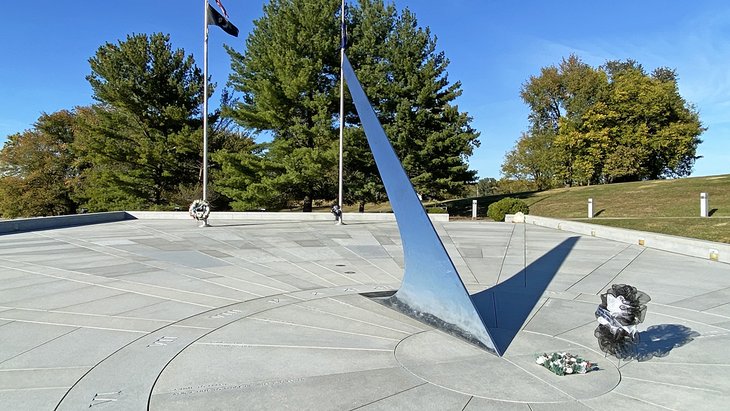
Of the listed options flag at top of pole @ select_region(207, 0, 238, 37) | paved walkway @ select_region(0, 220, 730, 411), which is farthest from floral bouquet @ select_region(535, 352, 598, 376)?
flag at top of pole @ select_region(207, 0, 238, 37)

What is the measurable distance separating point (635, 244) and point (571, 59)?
133 feet

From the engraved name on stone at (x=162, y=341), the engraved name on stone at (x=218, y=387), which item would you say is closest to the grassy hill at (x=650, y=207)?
the engraved name on stone at (x=218, y=387)

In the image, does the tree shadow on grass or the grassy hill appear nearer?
the tree shadow on grass

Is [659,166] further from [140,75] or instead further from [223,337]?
[223,337]

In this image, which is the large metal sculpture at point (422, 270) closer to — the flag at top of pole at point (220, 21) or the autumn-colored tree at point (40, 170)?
the flag at top of pole at point (220, 21)

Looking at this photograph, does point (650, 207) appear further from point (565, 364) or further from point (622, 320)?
point (565, 364)

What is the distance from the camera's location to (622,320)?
4.41 metres

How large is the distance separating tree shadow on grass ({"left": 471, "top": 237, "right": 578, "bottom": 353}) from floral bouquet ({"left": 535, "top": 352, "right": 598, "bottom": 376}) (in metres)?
0.50

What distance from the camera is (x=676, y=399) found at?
11.9 feet

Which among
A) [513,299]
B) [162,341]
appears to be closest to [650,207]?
[513,299]

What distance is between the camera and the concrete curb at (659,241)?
10.3 m

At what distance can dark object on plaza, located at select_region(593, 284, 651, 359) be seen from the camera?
4.39 m

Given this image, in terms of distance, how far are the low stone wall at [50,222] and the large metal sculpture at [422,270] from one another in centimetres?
1480

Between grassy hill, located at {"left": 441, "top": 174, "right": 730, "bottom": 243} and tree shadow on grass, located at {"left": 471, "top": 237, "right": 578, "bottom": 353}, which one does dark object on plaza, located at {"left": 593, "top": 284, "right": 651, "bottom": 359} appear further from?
grassy hill, located at {"left": 441, "top": 174, "right": 730, "bottom": 243}
